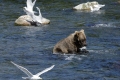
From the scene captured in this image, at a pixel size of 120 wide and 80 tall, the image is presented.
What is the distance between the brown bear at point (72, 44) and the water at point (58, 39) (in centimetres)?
46

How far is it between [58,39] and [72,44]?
3.65 meters

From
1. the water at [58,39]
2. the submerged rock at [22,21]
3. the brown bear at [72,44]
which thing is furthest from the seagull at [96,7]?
the brown bear at [72,44]

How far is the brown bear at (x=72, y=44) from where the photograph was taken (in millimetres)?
23352

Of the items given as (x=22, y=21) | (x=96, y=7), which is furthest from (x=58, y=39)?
(x=96, y=7)

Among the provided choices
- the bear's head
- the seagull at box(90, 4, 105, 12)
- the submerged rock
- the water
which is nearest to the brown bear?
the bear's head

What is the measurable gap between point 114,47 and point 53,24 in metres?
8.29

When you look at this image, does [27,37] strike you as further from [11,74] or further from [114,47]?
[11,74]

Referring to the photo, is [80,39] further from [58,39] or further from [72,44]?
[58,39]

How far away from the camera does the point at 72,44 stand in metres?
23.5

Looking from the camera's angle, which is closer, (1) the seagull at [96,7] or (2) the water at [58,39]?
(2) the water at [58,39]

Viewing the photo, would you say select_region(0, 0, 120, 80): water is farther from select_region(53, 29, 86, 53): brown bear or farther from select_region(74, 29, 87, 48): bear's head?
select_region(74, 29, 87, 48): bear's head

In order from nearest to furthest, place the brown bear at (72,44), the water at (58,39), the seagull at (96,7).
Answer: the water at (58,39) → the brown bear at (72,44) → the seagull at (96,7)

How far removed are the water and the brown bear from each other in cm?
46

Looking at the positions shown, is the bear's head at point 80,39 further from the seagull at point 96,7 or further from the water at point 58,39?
the seagull at point 96,7
